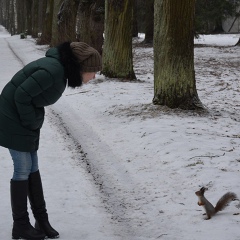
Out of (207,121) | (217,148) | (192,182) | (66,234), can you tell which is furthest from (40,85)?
(207,121)

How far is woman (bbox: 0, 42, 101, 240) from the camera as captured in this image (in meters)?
3.83

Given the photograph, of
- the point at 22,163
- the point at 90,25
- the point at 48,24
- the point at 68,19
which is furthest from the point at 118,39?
the point at 48,24

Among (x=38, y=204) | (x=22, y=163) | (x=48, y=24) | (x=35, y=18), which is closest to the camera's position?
(x=22, y=163)

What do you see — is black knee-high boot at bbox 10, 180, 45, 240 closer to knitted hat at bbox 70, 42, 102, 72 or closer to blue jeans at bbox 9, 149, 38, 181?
blue jeans at bbox 9, 149, 38, 181

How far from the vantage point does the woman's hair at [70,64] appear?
393 cm

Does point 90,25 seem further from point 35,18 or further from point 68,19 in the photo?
point 35,18

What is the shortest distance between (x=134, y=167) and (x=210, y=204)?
6.17ft

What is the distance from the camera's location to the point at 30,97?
3.83 metres

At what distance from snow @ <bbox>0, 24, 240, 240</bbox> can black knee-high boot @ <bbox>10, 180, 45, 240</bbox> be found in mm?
214

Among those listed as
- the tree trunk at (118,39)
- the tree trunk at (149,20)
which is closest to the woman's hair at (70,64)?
the tree trunk at (118,39)

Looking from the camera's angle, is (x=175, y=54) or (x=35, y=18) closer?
(x=175, y=54)

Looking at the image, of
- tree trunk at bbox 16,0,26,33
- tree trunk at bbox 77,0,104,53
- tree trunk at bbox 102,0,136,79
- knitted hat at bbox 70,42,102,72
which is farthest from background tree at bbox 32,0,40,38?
knitted hat at bbox 70,42,102,72

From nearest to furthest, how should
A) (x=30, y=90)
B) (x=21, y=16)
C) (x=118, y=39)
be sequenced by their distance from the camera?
(x=30, y=90) → (x=118, y=39) → (x=21, y=16)

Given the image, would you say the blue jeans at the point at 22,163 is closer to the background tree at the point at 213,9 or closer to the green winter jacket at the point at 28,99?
the green winter jacket at the point at 28,99
